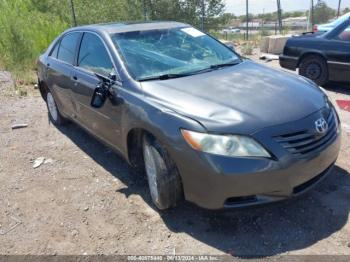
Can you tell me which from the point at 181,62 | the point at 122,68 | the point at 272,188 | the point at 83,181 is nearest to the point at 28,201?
the point at 83,181

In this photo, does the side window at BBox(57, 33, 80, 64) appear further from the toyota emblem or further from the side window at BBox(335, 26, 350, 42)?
the side window at BBox(335, 26, 350, 42)

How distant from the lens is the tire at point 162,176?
Result: 286 centimetres

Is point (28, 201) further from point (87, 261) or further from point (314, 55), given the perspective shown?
point (314, 55)

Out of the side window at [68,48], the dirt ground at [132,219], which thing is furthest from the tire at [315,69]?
the side window at [68,48]

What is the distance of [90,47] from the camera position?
4117 mm

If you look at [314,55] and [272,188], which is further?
[314,55]

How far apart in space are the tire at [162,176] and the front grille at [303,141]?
826mm

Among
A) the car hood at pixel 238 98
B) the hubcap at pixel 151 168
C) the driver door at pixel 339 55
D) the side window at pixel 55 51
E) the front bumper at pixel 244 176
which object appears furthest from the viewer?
the driver door at pixel 339 55

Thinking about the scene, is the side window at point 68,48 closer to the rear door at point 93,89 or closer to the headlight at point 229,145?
the rear door at point 93,89

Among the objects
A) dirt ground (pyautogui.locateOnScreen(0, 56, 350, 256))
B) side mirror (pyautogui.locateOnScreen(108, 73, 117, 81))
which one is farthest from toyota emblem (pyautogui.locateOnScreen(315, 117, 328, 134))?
side mirror (pyautogui.locateOnScreen(108, 73, 117, 81))

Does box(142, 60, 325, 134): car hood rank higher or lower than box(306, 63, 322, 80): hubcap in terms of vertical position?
higher

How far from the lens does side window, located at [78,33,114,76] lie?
3.69 meters

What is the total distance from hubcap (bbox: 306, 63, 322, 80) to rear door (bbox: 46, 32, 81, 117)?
14.8 ft

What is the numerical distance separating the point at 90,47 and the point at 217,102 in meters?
1.92
